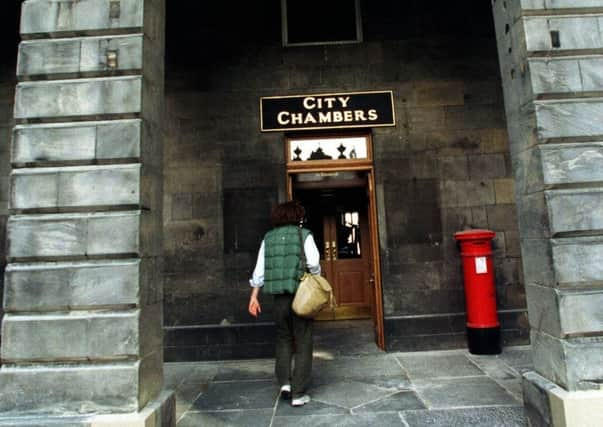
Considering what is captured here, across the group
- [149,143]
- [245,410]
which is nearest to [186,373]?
[245,410]

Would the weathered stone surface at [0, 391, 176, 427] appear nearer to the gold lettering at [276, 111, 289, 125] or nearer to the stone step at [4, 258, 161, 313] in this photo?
the stone step at [4, 258, 161, 313]

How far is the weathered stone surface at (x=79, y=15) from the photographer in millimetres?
3520

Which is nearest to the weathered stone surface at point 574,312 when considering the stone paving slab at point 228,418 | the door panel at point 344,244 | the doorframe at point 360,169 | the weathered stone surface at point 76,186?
the stone paving slab at point 228,418

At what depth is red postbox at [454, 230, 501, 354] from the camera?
5.52 meters

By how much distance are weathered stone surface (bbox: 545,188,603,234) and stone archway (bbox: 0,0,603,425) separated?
0.01 meters

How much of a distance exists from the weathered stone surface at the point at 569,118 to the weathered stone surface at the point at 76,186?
11.5ft

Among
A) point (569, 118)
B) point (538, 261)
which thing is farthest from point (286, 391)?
point (569, 118)

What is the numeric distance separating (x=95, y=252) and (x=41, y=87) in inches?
62.4

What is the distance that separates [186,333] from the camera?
594 cm

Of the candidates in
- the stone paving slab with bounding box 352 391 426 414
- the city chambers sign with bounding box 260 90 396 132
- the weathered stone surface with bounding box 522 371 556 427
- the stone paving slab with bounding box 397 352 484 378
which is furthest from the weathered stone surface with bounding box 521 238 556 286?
the city chambers sign with bounding box 260 90 396 132

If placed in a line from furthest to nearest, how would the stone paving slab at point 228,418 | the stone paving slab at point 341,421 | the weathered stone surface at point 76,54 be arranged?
the stone paving slab at point 228,418 → the stone paving slab at point 341,421 → the weathered stone surface at point 76,54

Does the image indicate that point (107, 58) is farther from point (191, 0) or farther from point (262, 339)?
point (262, 339)

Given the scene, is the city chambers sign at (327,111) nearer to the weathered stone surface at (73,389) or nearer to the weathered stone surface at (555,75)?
the weathered stone surface at (555,75)

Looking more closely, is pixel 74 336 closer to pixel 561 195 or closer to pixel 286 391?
pixel 286 391
